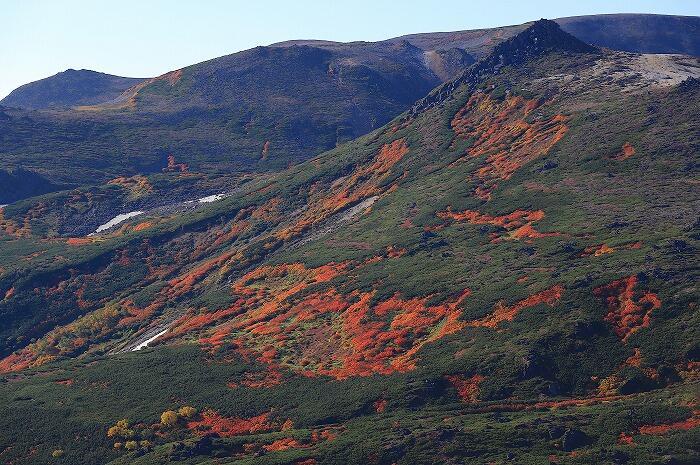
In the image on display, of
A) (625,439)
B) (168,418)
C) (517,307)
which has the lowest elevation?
(168,418)

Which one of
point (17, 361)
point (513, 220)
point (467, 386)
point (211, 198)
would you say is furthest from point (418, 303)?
point (211, 198)

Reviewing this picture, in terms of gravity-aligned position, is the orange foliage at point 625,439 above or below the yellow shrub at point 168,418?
above

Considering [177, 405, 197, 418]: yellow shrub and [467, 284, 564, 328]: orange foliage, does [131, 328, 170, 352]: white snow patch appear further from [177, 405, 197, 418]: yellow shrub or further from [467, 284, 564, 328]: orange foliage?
[467, 284, 564, 328]: orange foliage

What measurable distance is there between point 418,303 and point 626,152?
141ft

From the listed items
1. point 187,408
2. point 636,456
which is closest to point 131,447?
point 187,408

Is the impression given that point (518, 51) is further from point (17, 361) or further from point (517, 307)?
point (17, 361)

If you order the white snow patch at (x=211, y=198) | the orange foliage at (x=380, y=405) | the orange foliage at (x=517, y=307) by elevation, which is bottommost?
the orange foliage at (x=380, y=405)

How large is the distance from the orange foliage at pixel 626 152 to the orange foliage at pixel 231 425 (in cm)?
6495

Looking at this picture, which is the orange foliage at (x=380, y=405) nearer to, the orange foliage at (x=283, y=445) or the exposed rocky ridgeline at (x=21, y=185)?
the orange foliage at (x=283, y=445)

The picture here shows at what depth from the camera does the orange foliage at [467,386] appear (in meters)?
64.9

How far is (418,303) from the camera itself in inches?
3354

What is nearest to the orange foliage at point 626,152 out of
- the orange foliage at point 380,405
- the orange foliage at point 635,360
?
the orange foliage at point 635,360

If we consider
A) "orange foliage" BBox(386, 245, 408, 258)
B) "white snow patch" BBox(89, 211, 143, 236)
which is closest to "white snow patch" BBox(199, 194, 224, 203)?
"white snow patch" BBox(89, 211, 143, 236)

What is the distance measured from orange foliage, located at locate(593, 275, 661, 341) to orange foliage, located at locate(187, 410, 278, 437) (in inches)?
1225
